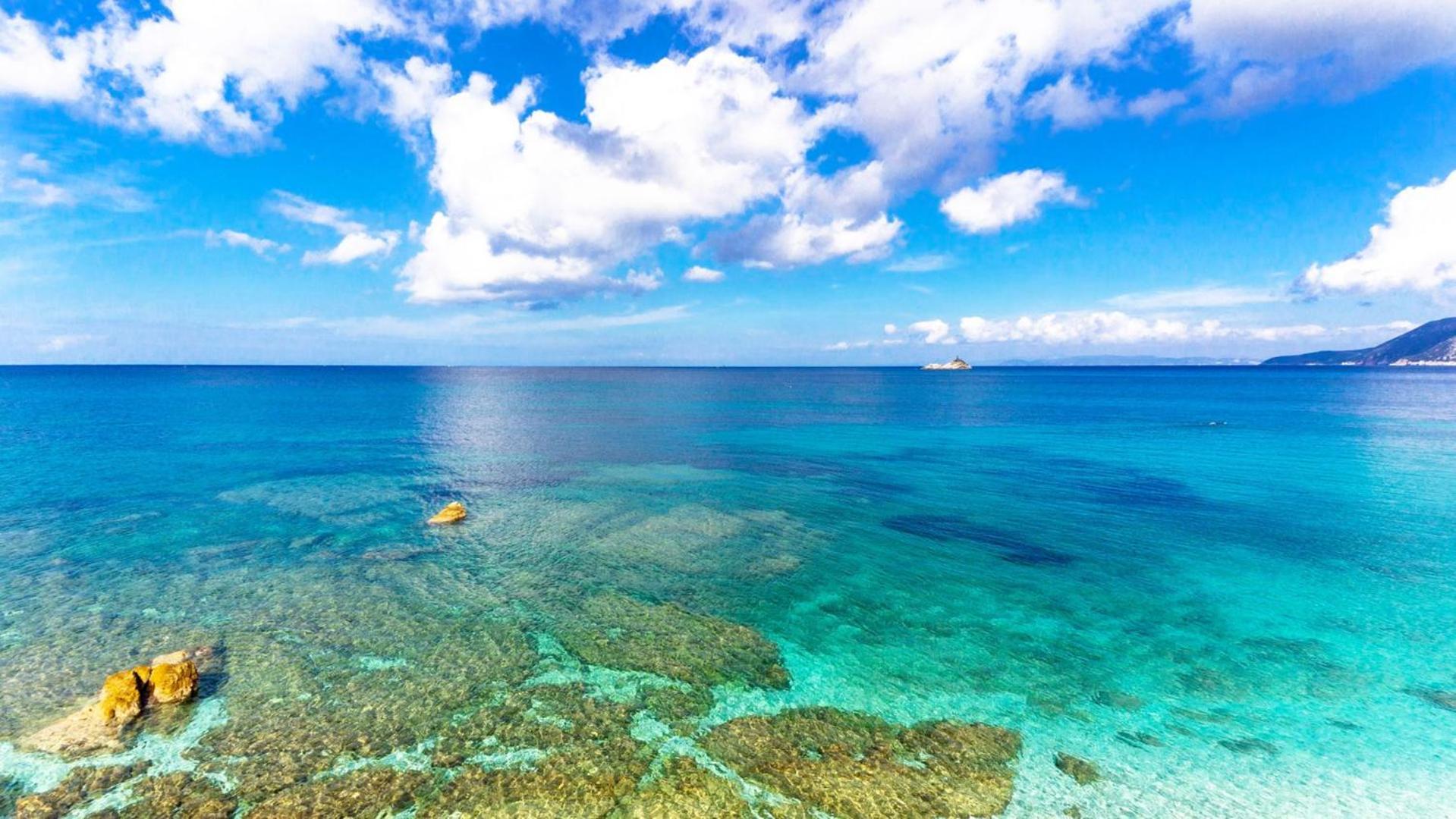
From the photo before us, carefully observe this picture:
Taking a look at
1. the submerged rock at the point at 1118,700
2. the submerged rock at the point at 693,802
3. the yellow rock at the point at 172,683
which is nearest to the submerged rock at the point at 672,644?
the submerged rock at the point at 693,802

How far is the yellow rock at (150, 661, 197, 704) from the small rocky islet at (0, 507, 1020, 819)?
4 cm

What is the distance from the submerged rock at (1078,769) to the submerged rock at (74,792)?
20.9 metres

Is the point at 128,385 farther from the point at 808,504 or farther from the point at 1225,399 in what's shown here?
the point at 1225,399

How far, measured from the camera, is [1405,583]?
82.5ft

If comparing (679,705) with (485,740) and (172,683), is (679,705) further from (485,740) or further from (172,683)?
(172,683)

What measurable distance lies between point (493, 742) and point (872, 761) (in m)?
9.17

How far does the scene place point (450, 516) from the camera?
34.4 m

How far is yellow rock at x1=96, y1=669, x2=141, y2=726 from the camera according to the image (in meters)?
15.0

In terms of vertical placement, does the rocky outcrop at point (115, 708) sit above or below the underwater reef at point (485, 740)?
above

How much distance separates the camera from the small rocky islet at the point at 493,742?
42.3 feet

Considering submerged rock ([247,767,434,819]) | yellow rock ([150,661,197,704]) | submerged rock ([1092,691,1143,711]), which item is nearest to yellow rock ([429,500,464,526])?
yellow rock ([150,661,197,704])

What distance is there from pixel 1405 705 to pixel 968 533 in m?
17.1

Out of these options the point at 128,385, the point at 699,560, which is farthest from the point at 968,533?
the point at 128,385

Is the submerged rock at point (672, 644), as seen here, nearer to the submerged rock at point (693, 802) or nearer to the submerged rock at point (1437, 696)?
the submerged rock at point (693, 802)
